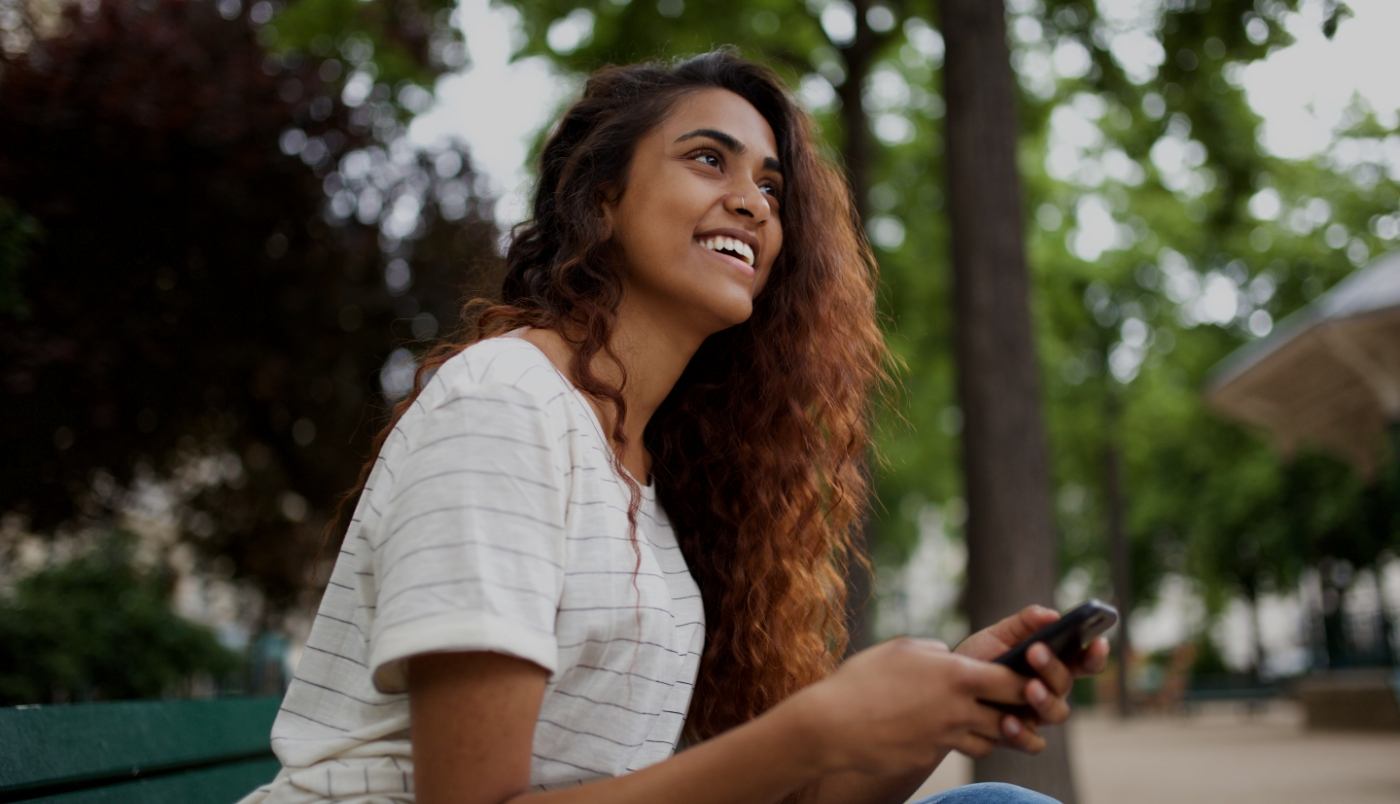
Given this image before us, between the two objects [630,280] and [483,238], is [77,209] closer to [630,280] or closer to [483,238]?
[483,238]

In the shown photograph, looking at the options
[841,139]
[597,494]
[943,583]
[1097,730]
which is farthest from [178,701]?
[943,583]

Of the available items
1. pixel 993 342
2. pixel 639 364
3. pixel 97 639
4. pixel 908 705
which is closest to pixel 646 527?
pixel 639 364

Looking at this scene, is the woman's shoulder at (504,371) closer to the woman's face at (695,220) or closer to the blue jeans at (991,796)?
the woman's face at (695,220)

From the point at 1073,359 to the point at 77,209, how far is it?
61.2 ft

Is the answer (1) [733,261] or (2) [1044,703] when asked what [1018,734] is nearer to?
(2) [1044,703]

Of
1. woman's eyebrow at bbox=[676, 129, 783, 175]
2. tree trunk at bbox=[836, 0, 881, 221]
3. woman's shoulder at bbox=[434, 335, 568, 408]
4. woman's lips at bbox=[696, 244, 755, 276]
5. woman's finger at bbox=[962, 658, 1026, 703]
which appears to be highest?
tree trunk at bbox=[836, 0, 881, 221]

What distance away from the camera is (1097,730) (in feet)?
69.8

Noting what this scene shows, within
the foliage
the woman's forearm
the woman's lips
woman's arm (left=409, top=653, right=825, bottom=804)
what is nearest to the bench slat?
woman's arm (left=409, top=653, right=825, bottom=804)

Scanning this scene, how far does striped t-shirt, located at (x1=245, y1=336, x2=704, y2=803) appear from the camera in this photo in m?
1.55

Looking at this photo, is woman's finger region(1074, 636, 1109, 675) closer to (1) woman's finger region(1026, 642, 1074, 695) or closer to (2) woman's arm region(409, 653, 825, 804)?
(1) woman's finger region(1026, 642, 1074, 695)

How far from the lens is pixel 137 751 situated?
253 centimetres

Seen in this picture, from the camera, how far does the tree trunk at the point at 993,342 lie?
666 centimetres

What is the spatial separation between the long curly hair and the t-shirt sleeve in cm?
57

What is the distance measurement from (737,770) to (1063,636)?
39 cm
